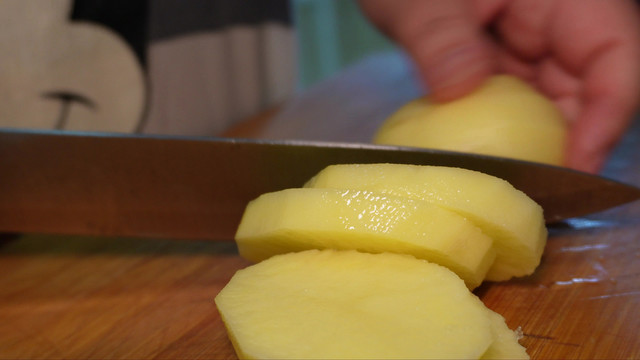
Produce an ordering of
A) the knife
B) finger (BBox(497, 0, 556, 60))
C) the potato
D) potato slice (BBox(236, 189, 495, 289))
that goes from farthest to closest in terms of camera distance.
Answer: finger (BBox(497, 0, 556, 60))
the potato
the knife
potato slice (BBox(236, 189, 495, 289))

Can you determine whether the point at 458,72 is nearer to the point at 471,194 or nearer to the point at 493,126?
the point at 493,126

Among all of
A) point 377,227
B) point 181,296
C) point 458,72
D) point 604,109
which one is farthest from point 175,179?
point 604,109

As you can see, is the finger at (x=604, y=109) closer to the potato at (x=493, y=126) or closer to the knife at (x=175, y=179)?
the potato at (x=493, y=126)

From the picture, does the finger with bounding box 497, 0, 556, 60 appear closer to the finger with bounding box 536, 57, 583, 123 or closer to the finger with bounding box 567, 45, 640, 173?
the finger with bounding box 536, 57, 583, 123

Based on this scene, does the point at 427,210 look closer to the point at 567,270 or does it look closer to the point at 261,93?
the point at 567,270

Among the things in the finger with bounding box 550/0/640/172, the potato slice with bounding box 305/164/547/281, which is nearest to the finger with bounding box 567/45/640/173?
the finger with bounding box 550/0/640/172

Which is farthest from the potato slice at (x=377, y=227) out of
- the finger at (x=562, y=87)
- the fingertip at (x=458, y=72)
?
the finger at (x=562, y=87)
